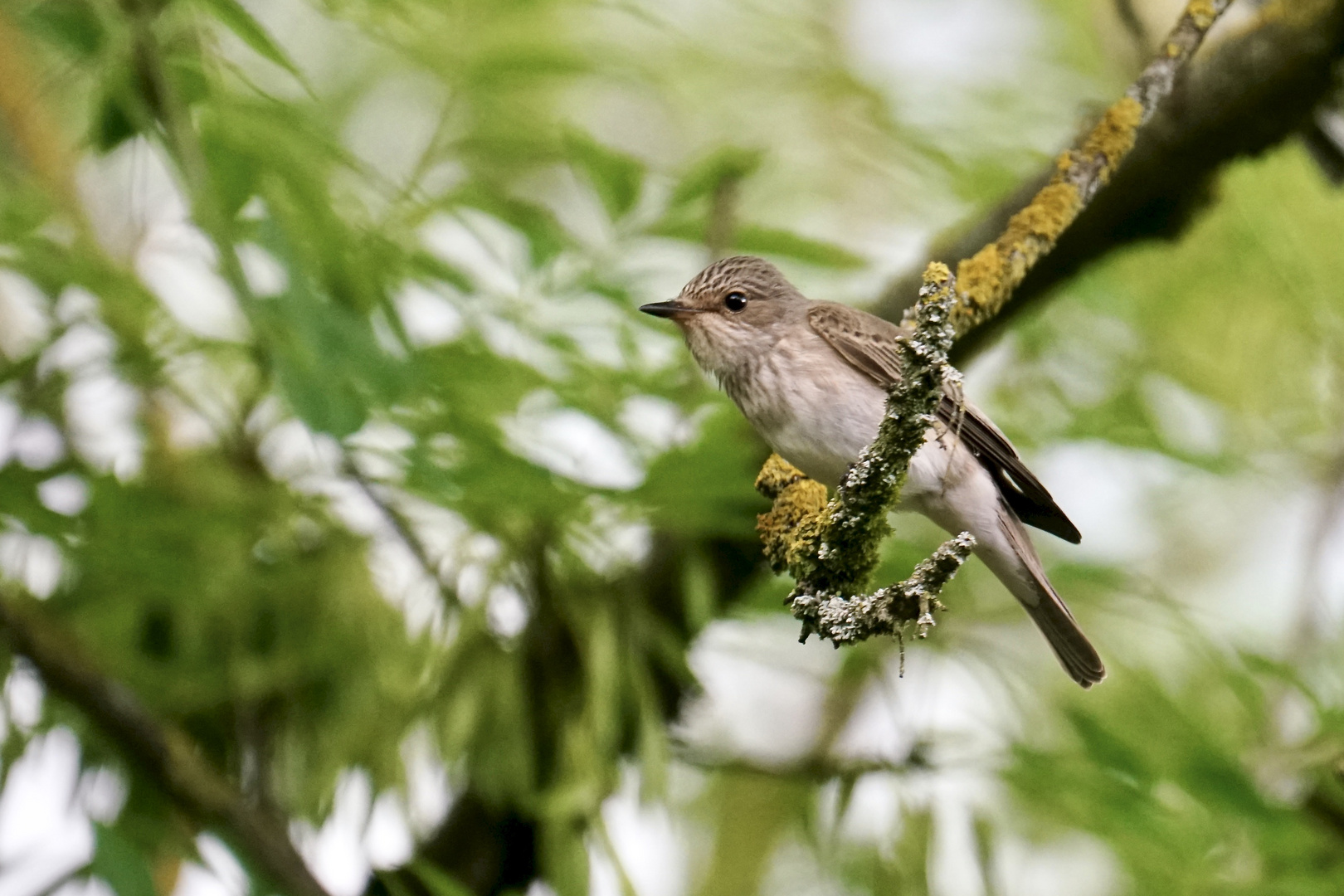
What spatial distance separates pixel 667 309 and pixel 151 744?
61.6 inches

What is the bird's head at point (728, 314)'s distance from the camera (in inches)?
135

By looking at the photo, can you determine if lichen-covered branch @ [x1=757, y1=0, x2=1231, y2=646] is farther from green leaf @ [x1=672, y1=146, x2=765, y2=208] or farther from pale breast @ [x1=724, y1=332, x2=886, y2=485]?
green leaf @ [x1=672, y1=146, x2=765, y2=208]

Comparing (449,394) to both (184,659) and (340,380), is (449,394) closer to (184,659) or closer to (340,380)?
(340,380)

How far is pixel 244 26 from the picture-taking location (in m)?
2.19

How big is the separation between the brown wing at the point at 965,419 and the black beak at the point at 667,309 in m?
0.31

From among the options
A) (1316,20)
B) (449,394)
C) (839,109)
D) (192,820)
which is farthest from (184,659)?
(1316,20)

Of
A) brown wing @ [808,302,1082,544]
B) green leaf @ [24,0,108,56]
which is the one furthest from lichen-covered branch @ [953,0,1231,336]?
green leaf @ [24,0,108,56]

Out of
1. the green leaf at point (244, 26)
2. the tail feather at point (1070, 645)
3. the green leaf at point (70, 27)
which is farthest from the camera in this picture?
the tail feather at point (1070, 645)

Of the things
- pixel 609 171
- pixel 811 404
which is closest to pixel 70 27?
pixel 609 171

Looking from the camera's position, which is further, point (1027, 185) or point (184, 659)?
point (184, 659)

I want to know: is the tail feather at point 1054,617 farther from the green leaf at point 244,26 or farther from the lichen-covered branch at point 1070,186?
the green leaf at point 244,26

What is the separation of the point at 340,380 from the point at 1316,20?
8.51ft

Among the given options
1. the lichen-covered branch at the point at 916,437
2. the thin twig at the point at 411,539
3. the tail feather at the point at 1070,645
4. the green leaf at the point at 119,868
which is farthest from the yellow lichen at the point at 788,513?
the green leaf at the point at 119,868

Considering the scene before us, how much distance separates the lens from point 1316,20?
3.35 m
